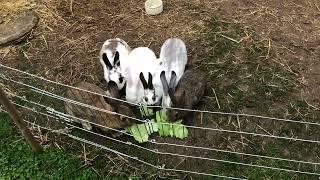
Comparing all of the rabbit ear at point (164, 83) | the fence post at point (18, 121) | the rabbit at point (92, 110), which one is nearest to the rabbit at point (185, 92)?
the rabbit ear at point (164, 83)

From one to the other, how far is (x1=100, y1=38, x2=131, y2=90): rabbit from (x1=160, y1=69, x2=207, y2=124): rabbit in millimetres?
450

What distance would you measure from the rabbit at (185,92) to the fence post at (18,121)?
1.17m

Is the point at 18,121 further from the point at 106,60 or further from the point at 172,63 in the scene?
the point at 172,63

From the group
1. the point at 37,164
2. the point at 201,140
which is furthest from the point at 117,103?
the point at 37,164

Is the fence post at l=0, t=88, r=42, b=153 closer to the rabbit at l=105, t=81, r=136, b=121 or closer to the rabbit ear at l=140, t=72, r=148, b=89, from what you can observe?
the rabbit at l=105, t=81, r=136, b=121

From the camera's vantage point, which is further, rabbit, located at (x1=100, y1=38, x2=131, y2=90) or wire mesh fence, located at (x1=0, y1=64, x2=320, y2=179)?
rabbit, located at (x1=100, y1=38, x2=131, y2=90)

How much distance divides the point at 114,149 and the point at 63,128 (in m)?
0.55

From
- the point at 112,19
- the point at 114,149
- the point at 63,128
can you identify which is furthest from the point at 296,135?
the point at 112,19

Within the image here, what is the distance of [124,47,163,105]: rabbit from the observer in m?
4.02

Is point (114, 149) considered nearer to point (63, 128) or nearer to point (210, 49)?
point (63, 128)

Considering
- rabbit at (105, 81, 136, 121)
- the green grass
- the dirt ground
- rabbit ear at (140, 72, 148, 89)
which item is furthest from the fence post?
rabbit ear at (140, 72, 148, 89)

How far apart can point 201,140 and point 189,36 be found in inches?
52.4

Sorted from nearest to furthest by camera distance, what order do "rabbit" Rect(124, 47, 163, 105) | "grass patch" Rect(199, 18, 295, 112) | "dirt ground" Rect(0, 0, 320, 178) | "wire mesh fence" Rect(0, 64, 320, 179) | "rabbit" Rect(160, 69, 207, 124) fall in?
"wire mesh fence" Rect(0, 64, 320, 179)
"rabbit" Rect(160, 69, 207, 124)
"rabbit" Rect(124, 47, 163, 105)
"grass patch" Rect(199, 18, 295, 112)
"dirt ground" Rect(0, 0, 320, 178)

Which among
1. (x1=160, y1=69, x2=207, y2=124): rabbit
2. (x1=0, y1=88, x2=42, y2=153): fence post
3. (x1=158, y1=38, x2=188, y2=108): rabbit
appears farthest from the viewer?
(x1=158, y1=38, x2=188, y2=108): rabbit
